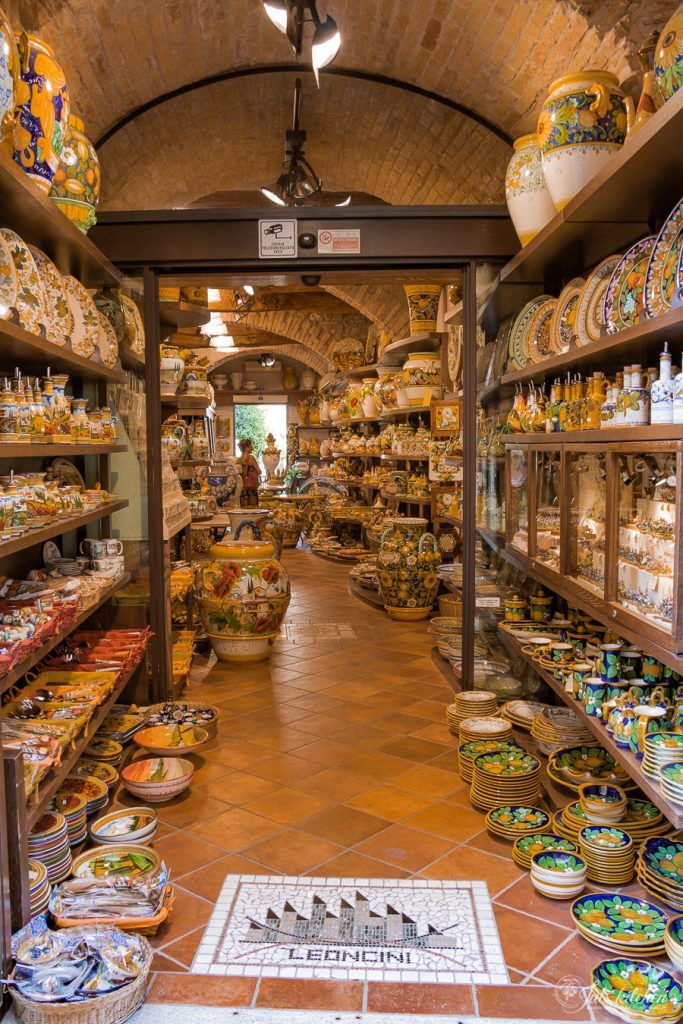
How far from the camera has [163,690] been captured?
4.42 metres

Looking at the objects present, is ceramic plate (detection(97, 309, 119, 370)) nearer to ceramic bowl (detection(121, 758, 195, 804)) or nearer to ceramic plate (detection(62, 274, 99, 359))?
ceramic plate (detection(62, 274, 99, 359))

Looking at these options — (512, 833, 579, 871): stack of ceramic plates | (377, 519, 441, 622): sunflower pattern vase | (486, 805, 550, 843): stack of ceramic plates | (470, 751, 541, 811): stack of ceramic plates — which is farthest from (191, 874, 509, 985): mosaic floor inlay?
(377, 519, 441, 622): sunflower pattern vase

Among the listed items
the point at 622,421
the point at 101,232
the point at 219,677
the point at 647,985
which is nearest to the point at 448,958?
the point at 647,985

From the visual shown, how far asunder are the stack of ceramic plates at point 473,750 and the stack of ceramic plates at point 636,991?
132 cm

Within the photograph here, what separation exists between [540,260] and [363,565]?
5099 mm

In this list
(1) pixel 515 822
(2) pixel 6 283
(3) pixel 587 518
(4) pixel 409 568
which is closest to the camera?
(2) pixel 6 283

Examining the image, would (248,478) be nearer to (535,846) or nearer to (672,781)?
(535,846)

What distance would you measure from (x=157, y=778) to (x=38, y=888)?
3.31 feet

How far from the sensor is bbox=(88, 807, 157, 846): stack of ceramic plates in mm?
2906

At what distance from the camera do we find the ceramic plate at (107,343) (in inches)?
152

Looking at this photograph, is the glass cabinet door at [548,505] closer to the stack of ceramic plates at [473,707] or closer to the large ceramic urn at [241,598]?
the stack of ceramic plates at [473,707]

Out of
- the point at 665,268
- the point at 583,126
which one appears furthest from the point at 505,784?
the point at 583,126

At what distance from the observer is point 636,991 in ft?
6.73

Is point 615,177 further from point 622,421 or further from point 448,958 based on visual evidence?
point 448,958
